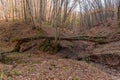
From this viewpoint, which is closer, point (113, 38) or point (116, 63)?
point (116, 63)

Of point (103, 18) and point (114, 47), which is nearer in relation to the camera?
point (114, 47)

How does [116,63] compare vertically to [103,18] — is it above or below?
below

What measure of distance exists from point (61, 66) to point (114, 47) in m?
5.79

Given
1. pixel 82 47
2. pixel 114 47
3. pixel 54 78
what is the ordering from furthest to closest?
pixel 82 47 → pixel 114 47 → pixel 54 78

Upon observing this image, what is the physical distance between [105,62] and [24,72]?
6.21 m

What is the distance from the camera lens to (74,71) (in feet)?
34.1

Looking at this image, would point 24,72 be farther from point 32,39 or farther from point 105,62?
point 32,39

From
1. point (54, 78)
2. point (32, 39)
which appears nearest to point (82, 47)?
point (32, 39)

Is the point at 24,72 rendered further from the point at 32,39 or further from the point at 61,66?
the point at 32,39

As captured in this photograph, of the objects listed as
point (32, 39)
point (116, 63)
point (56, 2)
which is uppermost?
point (56, 2)

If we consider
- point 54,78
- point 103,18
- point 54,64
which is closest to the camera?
point 54,78

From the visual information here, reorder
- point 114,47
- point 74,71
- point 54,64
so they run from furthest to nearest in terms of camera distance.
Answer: point 114,47
point 54,64
point 74,71

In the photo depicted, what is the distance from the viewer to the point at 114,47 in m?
15.4

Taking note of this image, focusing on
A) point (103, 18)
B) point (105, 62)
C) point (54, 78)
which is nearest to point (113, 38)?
point (105, 62)
